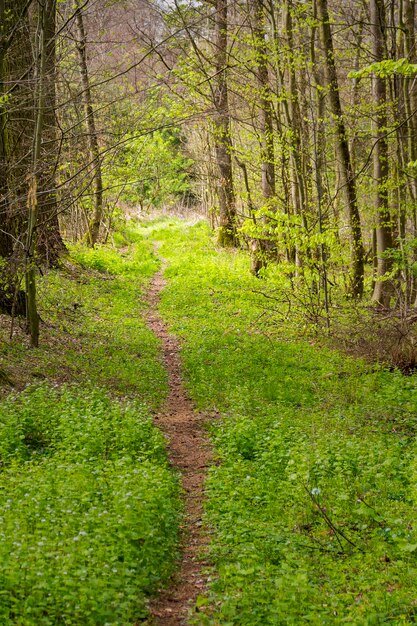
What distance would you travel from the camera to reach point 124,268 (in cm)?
2291

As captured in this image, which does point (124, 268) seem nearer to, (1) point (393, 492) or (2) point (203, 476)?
(2) point (203, 476)

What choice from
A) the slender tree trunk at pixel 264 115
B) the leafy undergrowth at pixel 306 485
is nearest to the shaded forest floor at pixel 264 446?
the leafy undergrowth at pixel 306 485

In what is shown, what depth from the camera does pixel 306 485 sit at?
6926 millimetres

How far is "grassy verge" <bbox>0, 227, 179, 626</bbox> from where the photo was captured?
4.45 meters

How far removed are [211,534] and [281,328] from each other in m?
9.28

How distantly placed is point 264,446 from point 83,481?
2.60m

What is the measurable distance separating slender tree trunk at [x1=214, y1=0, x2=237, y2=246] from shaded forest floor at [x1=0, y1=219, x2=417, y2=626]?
590 cm

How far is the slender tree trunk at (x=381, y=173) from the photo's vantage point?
565 inches

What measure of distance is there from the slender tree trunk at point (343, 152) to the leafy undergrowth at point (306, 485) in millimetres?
3837

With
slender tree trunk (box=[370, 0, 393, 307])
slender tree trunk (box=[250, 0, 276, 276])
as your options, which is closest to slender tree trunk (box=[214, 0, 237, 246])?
slender tree trunk (box=[250, 0, 276, 276])

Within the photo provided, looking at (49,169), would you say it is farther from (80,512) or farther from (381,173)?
(80,512)

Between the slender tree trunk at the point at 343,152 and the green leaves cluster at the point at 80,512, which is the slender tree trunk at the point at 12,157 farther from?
the slender tree trunk at the point at 343,152

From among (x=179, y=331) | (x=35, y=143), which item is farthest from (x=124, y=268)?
(x=35, y=143)

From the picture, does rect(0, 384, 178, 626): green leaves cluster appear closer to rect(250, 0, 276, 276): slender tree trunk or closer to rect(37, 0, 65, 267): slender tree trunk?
rect(37, 0, 65, 267): slender tree trunk
